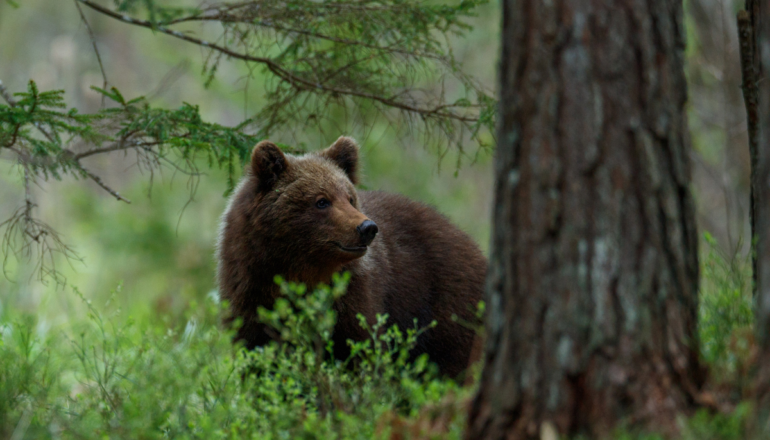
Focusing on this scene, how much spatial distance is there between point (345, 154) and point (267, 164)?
922 millimetres

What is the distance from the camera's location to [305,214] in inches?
214

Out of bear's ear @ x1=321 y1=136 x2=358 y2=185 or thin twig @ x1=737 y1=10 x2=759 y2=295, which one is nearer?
thin twig @ x1=737 y1=10 x2=759 y2=295

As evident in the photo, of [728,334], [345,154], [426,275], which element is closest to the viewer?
[728,334]

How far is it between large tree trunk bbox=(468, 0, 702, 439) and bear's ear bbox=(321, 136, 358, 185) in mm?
3379

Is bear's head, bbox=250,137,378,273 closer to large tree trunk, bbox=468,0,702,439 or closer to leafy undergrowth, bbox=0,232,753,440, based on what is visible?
leafy undergrowth, bbox=0,232,753,440

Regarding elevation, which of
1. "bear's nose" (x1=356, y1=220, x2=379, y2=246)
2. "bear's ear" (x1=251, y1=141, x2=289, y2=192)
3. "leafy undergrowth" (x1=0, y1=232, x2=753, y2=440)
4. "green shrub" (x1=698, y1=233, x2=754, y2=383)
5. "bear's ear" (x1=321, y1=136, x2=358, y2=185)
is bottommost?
"leafy undergrowth" (x1=0, y1=232, x2=753, y2=440)

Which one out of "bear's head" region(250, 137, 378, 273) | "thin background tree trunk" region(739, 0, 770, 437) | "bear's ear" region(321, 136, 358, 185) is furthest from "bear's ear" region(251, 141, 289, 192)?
"thin background tree trunk" region(739, 0, 770, 437)

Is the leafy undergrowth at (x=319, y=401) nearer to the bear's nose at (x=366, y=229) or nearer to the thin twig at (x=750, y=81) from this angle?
the thin twig at (x=750, y=81)

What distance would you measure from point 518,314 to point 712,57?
11.8 m

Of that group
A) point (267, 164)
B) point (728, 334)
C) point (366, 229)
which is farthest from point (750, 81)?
point (267, 164)

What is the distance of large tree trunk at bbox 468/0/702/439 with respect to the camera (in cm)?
271

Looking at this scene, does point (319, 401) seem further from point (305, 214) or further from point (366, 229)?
point (305, 214)

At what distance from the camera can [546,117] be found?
2.82m

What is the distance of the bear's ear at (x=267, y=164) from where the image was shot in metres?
5.35
